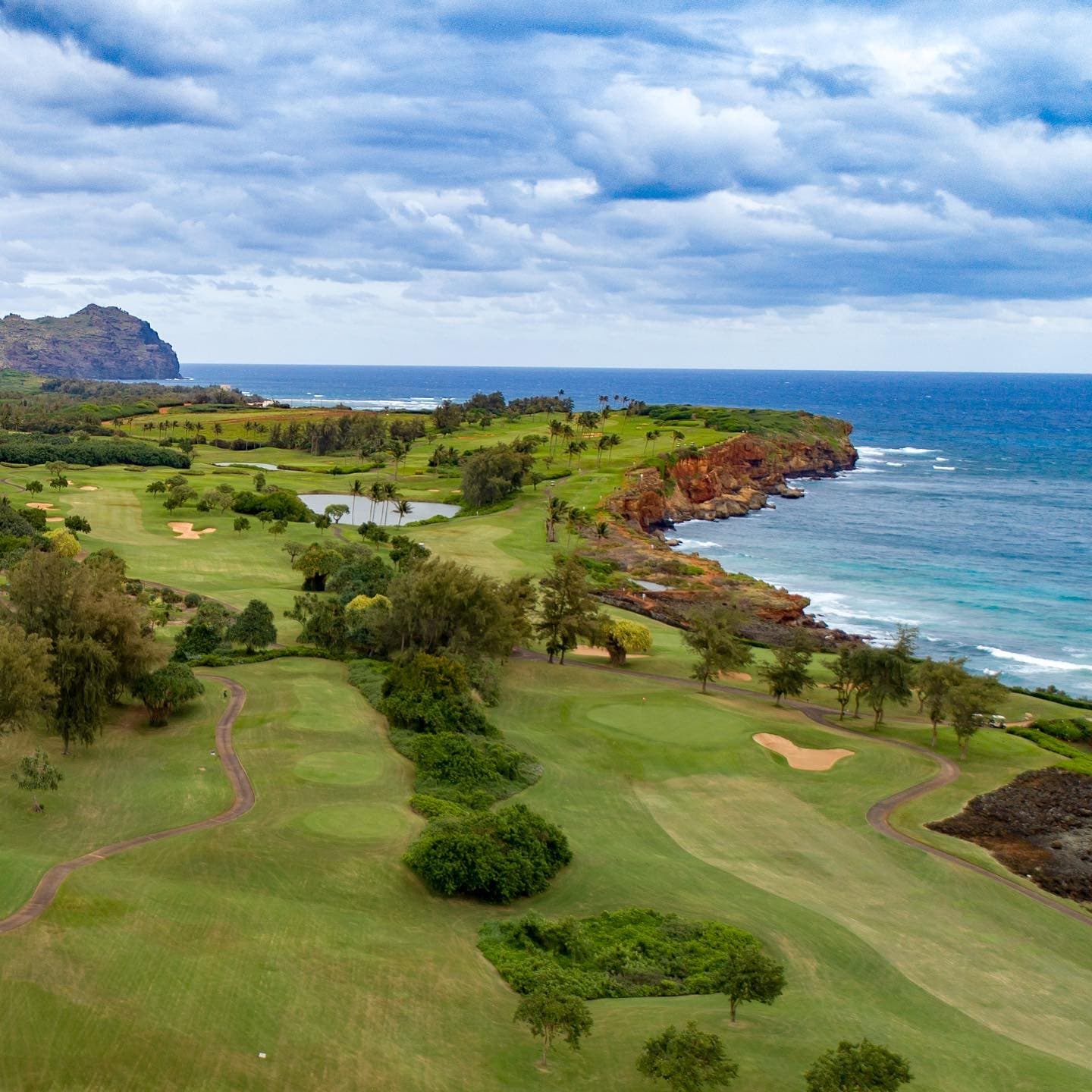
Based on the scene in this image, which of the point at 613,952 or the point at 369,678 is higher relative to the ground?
the point at 369,678

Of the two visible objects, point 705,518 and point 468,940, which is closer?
point 468,940

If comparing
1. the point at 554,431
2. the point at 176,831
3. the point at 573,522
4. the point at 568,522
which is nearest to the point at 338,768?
the point at 176,831

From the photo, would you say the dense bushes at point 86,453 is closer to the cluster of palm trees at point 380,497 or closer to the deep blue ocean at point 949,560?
the cluster of palm trees at point 380,497

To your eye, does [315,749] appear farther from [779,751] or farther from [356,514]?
[356,514]

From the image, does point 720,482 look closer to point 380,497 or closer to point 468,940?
point 380,497

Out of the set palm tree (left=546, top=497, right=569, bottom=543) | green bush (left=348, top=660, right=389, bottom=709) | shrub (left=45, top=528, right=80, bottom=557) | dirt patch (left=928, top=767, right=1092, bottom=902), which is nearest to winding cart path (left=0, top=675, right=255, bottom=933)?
green bush (left=348, top=660, right=389, bottom=709)
